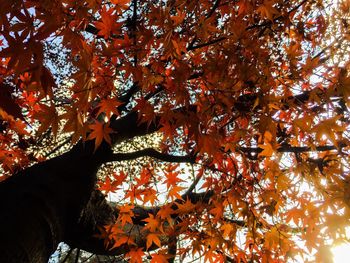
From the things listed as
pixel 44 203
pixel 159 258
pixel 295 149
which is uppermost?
pixel 295 149

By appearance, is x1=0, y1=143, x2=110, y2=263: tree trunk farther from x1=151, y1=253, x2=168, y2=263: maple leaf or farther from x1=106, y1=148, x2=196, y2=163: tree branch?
x1=151, y1=253, x2=168, y2=263: maple leaf

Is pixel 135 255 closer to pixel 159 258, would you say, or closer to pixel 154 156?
pixel 159 258

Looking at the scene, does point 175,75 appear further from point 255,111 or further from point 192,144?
point 192,144

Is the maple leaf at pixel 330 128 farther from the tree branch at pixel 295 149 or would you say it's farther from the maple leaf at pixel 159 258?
the maple leaf at pixel 159 258

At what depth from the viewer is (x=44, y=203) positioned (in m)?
2.56

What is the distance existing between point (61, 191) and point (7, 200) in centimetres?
44

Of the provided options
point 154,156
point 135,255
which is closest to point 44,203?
point 154,156

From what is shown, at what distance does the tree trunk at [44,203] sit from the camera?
88.3 inches

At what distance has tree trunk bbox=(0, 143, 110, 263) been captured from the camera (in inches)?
88.3

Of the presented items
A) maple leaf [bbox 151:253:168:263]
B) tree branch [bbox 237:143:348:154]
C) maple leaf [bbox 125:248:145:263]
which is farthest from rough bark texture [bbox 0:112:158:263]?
tree branch [bbox 237:143:348:154]

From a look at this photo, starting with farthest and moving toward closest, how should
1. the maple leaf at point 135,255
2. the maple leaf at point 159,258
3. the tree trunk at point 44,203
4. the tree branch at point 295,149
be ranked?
1. the maple leaf at point 135,255
2. the maple leaf at point 159,258
3. the tree branch at point 295,149
4. the tree trunk at point 44,203

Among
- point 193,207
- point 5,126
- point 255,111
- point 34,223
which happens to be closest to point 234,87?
point 255,111

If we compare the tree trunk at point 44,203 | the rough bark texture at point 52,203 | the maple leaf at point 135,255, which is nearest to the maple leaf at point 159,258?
the maple leaf at point 135,255

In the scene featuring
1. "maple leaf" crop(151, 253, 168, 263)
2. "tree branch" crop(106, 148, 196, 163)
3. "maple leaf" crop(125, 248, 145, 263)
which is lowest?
"maple leaf" crop(151, 253, 168, 263)
